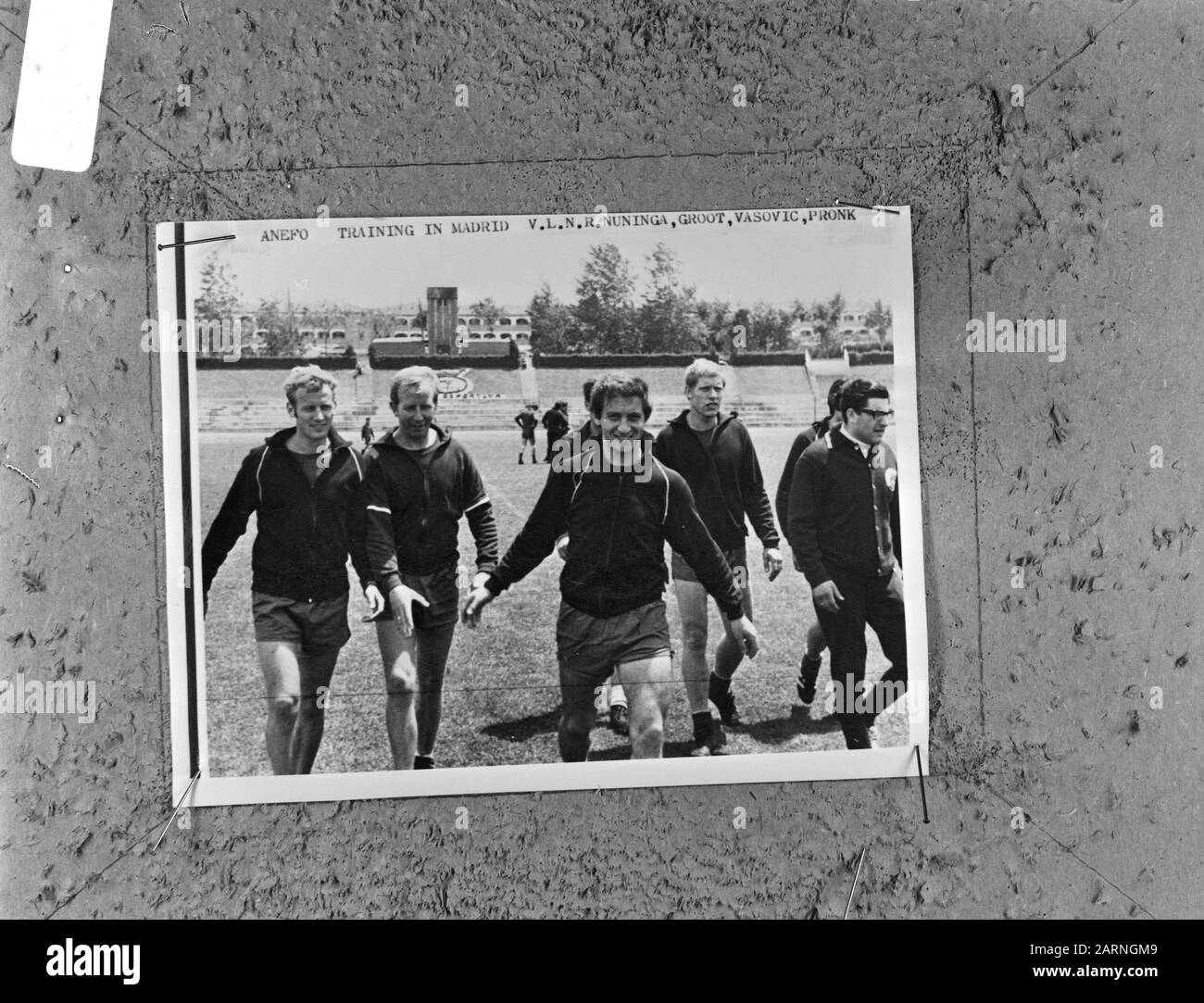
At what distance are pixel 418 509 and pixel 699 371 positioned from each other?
459 mm

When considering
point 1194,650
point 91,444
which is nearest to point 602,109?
point 91,444

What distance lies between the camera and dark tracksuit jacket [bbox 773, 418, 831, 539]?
1294mm

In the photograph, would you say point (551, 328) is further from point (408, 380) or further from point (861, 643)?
point (861, 643)

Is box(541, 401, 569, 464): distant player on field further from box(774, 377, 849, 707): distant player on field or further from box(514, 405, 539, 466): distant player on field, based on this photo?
box(774, 377, 849, 707): distant player on field

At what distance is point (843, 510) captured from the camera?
4.28 feet

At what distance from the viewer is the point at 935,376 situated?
51.4 inches

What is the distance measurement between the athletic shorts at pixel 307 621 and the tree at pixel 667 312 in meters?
0.59

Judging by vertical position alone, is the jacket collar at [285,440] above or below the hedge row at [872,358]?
below

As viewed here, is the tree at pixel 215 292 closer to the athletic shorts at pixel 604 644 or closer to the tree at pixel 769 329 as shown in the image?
the athletic shorts at pixel 604 644

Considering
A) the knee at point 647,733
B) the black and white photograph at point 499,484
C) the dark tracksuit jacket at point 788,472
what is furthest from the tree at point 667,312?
the knee at point 647,733

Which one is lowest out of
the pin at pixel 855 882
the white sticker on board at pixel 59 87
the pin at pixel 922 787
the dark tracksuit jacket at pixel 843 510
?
the pin at pixel 855 882

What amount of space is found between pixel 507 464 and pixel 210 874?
0.74 metres

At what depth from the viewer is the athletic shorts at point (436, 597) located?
128 cm

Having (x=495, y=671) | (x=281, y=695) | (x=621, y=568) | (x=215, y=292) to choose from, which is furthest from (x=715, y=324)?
(x=281, y=695)
